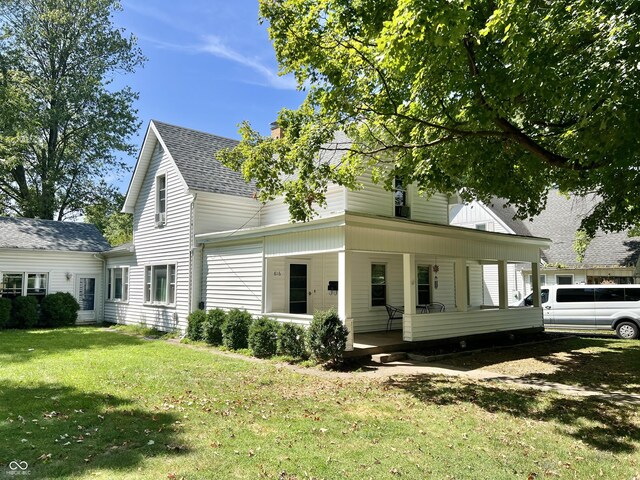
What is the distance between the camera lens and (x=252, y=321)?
1322cm

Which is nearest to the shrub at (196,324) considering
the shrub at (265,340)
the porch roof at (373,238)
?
the porch roof at (373,238)

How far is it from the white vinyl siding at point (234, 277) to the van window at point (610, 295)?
44.6ft

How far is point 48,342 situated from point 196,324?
4730 mm

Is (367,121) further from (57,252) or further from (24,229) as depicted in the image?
(24,229)

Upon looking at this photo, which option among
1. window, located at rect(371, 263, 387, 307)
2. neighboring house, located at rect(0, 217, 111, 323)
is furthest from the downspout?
window, located at rect(371, 263, 387, 307)

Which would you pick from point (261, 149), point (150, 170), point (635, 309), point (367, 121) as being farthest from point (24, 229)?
point (635, 309)

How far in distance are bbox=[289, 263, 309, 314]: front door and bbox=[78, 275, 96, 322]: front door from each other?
12.5m

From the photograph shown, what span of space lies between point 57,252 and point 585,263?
88.7 ft

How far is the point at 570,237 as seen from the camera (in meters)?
26.9

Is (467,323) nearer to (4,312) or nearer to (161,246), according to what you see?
(161,246)

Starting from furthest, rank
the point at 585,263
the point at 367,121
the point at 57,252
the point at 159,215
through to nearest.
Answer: the point at 585,263
the point at 57,252
the point at 159,215
the point at 367,121

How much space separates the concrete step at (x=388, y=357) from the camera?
11.2 meters

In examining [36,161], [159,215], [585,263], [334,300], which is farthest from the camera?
[36,161]

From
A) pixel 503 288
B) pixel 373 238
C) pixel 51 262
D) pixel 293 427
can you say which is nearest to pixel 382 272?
pixel 503 288
